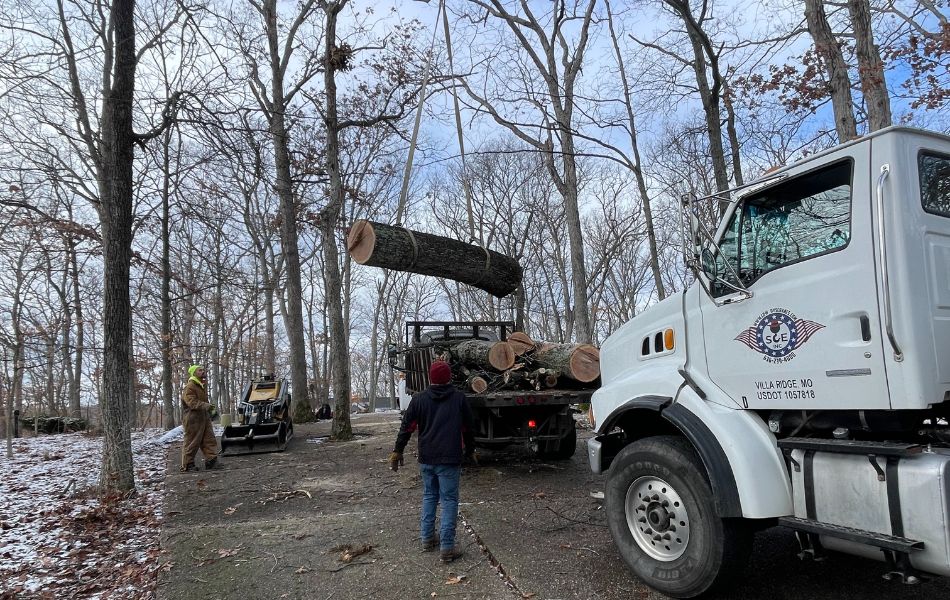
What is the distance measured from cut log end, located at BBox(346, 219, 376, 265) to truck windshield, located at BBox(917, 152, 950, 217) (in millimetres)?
6214

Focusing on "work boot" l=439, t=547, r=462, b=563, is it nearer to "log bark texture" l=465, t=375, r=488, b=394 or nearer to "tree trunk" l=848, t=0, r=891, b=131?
"log bark texture" l=465, t=375, r=488, b=394

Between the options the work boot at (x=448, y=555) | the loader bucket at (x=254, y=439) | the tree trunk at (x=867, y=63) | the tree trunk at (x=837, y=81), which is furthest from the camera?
the loader bucket at (x=254, y=439)

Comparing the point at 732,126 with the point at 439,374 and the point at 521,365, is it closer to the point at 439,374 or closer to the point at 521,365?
the point at 521,365

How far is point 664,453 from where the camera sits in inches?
146

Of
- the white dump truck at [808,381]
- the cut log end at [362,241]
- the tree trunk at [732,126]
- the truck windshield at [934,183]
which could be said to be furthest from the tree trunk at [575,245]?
the truck windshield at [934,183]

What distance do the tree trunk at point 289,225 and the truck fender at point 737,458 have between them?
12.0 m

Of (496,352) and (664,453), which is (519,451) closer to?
(496,352)

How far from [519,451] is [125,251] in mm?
6595

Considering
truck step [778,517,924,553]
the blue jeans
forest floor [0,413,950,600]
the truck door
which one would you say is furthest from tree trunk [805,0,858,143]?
the blue jeans

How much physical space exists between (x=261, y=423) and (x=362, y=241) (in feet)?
16.6

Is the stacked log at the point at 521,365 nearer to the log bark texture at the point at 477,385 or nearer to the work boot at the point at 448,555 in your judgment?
the log bark texture at the point at 477,385

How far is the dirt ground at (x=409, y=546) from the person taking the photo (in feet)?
12.8

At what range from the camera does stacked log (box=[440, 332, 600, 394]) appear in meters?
7.58

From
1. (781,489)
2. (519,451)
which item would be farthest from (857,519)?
(519,451)
